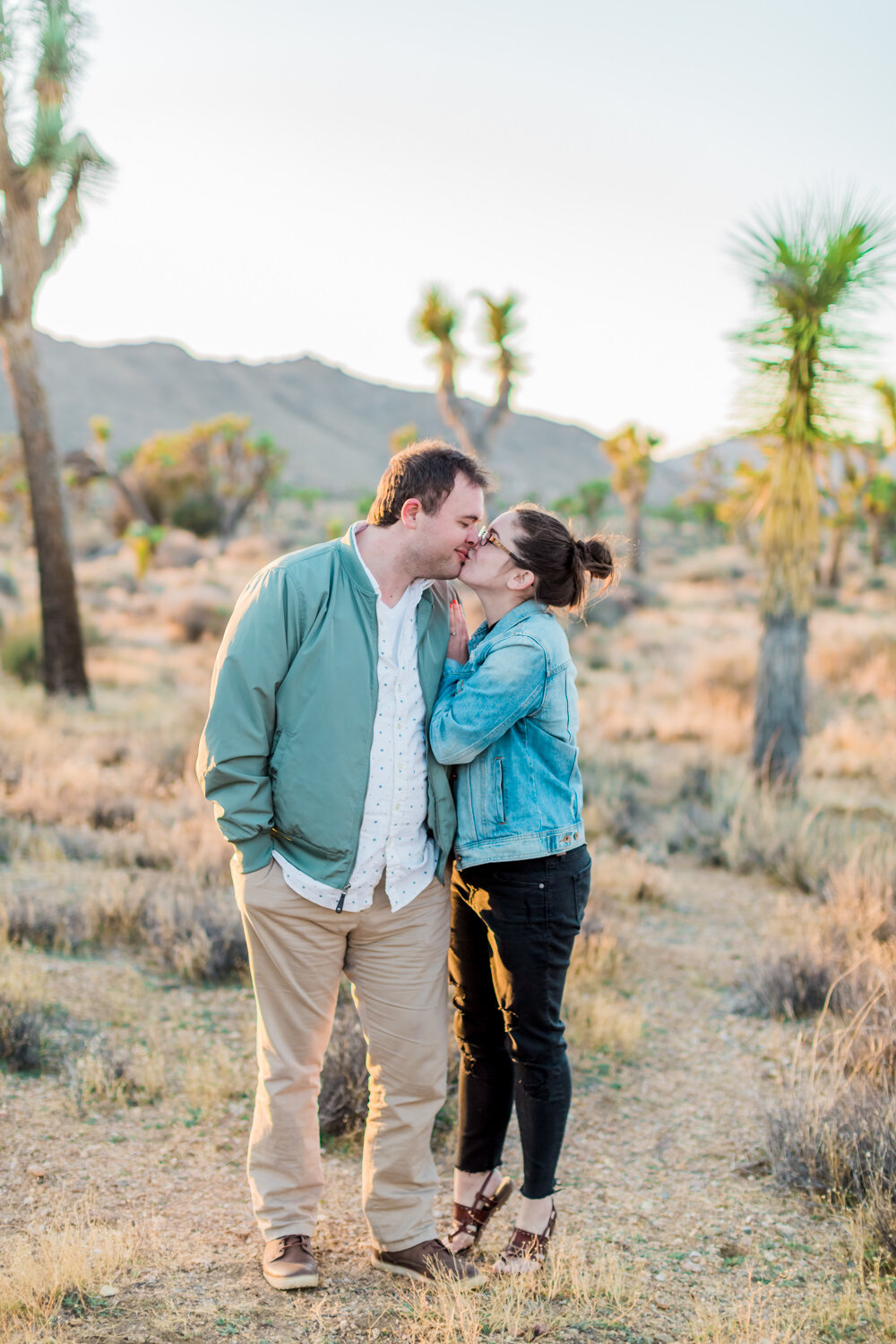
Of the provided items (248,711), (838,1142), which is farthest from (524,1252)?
(248,711)

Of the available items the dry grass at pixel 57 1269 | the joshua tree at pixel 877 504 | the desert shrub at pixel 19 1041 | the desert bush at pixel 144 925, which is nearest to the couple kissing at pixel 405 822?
the dry grass at pixel 57 1269

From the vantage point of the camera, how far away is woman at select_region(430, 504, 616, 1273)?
2.67 metres

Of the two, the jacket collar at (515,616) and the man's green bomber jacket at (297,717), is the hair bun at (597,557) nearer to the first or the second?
the jacket collar at (515,616)

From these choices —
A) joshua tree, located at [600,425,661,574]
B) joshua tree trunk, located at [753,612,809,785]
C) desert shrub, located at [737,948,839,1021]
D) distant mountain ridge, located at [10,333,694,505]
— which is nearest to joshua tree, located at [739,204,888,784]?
joshua tree trunk, located at [753,612,809,785]

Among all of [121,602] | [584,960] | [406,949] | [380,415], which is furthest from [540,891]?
[380,415]

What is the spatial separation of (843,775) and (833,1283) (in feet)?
24.6

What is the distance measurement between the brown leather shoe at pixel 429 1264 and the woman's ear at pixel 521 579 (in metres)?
1.91

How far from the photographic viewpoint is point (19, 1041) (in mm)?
4039

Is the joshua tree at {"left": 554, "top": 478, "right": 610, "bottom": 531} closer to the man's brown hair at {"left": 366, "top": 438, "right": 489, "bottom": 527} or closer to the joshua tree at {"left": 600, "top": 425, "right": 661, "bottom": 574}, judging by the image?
the joshua tree at {"left": 600, "top": 425, "right": 661, "bottom": 574}

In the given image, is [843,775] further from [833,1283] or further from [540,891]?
[540,891]

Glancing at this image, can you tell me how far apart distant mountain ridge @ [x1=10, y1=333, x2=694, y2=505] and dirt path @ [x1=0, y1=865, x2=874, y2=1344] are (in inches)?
2840

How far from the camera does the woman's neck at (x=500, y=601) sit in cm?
284

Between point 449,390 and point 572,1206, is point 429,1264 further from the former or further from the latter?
point 449,390

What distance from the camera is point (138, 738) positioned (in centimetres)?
939
